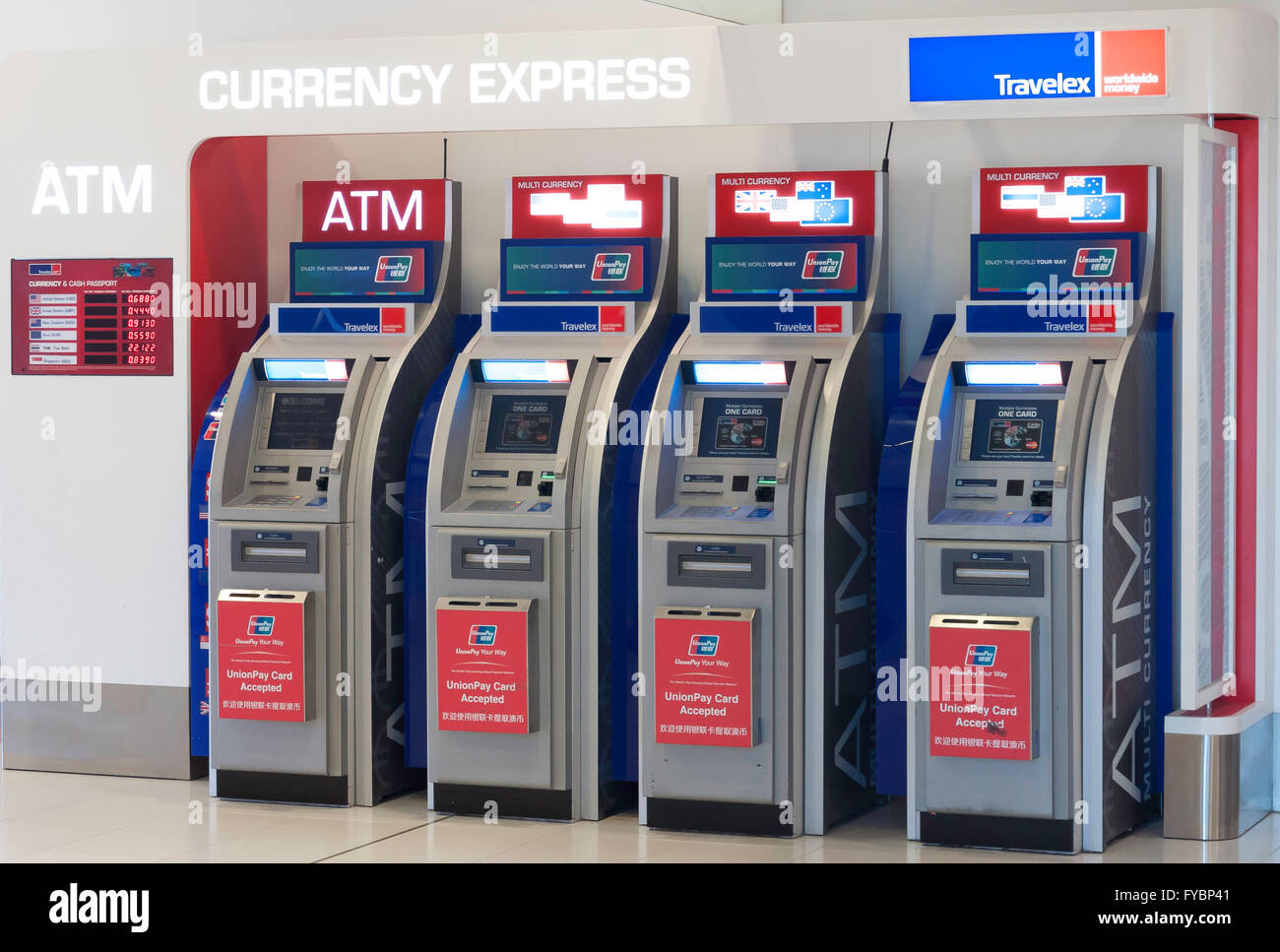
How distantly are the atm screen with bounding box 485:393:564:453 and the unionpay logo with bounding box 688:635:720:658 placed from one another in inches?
32.9

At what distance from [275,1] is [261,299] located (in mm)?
1154

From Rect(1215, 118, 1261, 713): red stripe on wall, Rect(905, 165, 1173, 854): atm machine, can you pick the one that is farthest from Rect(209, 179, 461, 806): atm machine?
Rect(1215, 118, 1261, 713): red stripe on wall

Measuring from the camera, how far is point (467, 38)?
19.3ft

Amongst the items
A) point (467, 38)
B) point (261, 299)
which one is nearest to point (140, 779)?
point (261, 299)

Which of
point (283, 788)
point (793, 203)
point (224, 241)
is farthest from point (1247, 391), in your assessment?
point (224, 241)

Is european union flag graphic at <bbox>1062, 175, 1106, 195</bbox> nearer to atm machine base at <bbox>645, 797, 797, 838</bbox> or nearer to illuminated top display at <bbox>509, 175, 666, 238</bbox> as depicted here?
illuminated top display at <bbox>509, 175, 666, 238</bbox>

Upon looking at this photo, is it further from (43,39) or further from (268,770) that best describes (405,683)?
(43,39)

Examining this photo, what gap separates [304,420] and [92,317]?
3.35ft

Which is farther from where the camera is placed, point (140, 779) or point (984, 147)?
point (140, 779)

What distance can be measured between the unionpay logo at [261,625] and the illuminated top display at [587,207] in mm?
1655

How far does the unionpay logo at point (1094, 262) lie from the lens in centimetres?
579

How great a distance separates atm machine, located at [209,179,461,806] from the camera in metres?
6.06

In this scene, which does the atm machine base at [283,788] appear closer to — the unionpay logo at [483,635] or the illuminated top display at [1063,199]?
the unionpay logo at [483,635]

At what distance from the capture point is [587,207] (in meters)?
6.44
